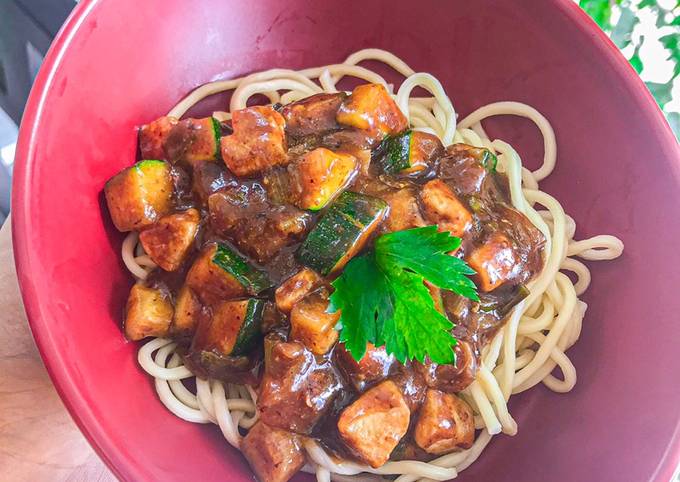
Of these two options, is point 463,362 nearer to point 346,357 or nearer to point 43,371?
point 346,357

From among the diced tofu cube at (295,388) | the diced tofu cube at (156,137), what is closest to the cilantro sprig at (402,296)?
the diced tofu cube at (295,388)

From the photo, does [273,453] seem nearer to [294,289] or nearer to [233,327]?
[233,327]

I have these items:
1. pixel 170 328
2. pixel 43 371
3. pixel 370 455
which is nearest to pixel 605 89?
pixel 370 455

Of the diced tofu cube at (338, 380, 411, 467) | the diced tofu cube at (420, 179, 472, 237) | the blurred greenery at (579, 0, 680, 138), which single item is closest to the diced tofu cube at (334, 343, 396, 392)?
the diced tofu cube at (338, 380, 411, 467)

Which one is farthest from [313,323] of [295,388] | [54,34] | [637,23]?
[637,23]

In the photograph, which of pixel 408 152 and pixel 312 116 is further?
pixel 312 116

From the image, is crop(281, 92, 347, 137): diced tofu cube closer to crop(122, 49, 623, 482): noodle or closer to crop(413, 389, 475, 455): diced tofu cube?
crop(122, 49, 623, 482): noodle
